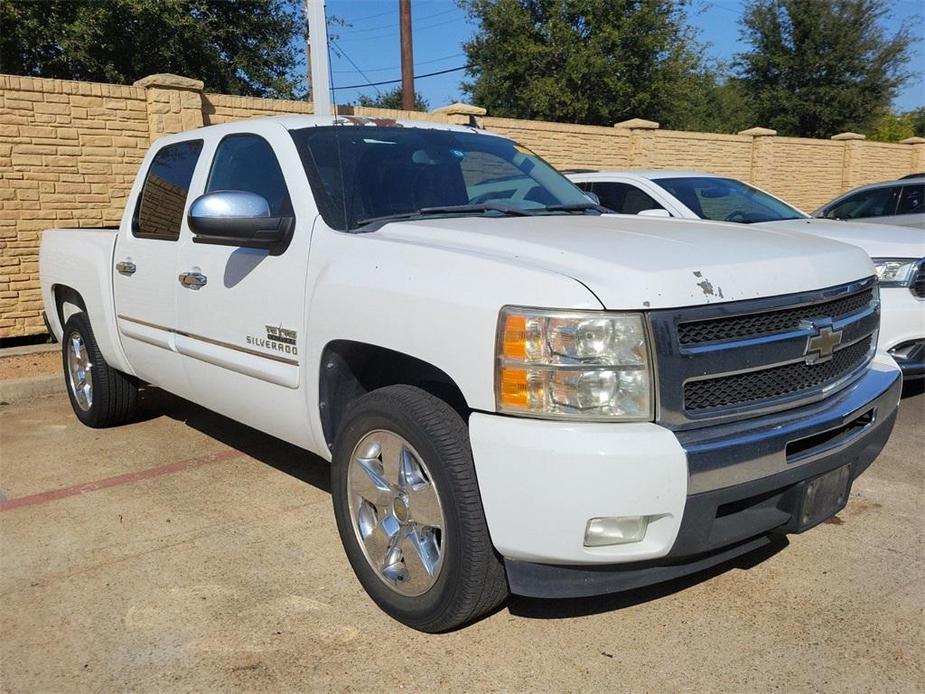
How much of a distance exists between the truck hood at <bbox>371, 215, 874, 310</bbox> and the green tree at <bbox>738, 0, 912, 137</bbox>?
75.6ft

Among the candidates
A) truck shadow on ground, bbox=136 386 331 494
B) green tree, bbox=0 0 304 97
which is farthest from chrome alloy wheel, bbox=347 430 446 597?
green tree, bbox=0 0 304 97

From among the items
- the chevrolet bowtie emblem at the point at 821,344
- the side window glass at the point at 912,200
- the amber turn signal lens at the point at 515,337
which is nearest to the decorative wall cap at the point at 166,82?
the side window glass at the point at 912,200

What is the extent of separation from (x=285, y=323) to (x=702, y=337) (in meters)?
1.77

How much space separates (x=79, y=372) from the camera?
5840 millimetres

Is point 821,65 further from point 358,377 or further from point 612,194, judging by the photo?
point 358,377

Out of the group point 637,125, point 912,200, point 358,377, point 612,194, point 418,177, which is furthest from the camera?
point 637,125

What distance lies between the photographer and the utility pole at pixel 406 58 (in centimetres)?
1838

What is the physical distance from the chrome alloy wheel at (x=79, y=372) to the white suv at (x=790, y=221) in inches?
158

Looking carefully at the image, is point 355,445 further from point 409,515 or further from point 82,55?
point 82,55

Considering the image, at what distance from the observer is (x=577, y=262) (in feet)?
8.53

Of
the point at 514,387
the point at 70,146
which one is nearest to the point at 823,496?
the point at 514,387

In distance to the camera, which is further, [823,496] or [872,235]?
[872,235]

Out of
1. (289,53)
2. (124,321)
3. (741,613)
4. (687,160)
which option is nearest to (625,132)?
(687,160)

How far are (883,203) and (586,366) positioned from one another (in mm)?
7774
